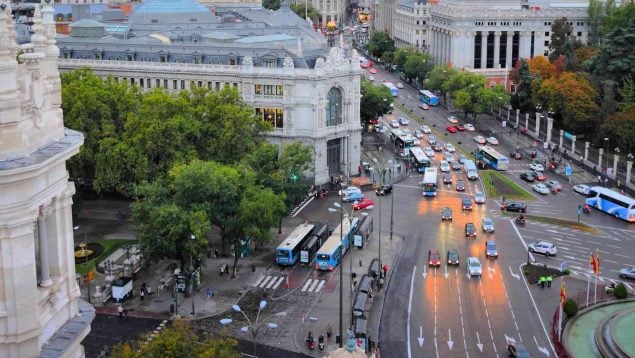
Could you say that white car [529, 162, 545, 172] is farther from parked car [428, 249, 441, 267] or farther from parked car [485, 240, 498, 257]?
parked car [428, 249, 441, 267]

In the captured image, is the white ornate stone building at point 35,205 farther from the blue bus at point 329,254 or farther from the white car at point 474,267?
the white car at point 474,267

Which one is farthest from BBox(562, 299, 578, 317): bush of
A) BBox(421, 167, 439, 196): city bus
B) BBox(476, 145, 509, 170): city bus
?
BBox(476, 145, 509, 170): city bus

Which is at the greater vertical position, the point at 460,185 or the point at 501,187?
the point at 460,185

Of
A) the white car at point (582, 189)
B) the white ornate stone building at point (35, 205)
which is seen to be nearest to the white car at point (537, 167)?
the white car at point (582, 189)

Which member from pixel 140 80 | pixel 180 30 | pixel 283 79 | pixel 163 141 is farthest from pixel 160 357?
pixel 180 30

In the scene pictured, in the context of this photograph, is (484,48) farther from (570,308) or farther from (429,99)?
(570,308)

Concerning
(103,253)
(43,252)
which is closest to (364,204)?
(103,253)

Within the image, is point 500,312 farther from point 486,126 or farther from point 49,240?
point 486,126
